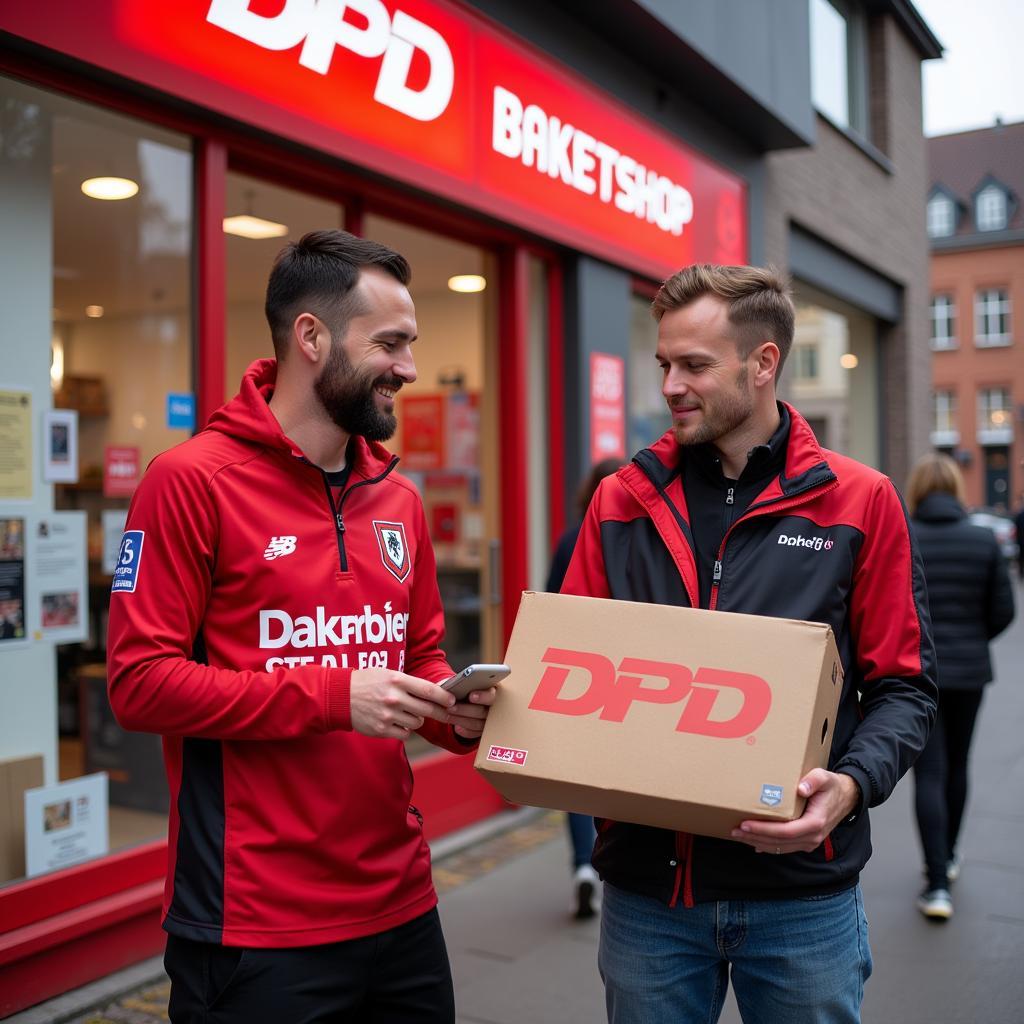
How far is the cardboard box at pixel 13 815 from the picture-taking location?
13.0ft

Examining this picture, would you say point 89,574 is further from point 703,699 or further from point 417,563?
point 703,699

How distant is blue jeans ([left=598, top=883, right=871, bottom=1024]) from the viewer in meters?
2.02

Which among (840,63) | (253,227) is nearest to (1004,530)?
(840,63)

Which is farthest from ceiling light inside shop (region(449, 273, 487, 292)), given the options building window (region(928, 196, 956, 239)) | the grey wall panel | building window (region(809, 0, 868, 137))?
building window (region(928, 196, 956, 239))

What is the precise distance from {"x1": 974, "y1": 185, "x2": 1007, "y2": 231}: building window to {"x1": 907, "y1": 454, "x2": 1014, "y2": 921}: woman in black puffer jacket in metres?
42.7

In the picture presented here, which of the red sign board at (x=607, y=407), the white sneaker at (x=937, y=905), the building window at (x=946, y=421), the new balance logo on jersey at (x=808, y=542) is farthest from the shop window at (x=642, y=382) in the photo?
the building window at (x=946, y=421)

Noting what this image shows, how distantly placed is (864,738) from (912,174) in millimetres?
12987

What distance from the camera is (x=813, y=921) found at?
79.8 inches

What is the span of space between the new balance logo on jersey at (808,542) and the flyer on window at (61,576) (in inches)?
120

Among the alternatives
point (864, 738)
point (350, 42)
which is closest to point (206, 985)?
point (864, 738)

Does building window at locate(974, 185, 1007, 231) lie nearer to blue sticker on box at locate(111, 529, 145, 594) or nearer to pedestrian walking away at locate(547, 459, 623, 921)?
pedestrian walking away at locate(547, 459, 623, 921)

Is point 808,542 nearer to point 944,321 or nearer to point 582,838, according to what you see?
point 582,838

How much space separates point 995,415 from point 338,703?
4643cm

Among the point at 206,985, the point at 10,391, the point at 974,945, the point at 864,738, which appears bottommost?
the point at 974,945
